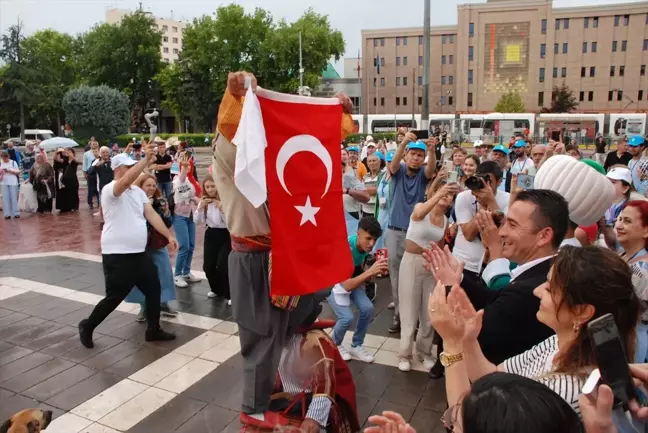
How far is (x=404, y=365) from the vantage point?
4238mm

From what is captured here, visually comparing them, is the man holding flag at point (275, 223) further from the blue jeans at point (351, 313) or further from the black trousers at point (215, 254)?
the black trousers at point (215, 254)

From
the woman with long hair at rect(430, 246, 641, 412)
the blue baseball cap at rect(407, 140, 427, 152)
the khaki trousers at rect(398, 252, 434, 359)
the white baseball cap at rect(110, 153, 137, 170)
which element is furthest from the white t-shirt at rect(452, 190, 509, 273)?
the white baseball cap at rect(110, 153, 137, 170)

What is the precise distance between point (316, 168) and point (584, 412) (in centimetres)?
153

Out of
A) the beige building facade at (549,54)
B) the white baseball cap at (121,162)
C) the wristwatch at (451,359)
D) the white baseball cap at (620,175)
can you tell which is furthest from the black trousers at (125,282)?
the beige building facade at (549,54)

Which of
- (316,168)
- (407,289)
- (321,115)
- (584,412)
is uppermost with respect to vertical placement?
(321,115)

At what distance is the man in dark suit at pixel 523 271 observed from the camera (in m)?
2.07

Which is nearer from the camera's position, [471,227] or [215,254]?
[471,227]

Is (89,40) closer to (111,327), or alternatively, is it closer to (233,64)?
(233,64)

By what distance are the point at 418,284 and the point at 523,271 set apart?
83.9 inches

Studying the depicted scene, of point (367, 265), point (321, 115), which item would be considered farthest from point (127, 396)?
point (321, 115)

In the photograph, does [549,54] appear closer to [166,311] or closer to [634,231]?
[166,311]

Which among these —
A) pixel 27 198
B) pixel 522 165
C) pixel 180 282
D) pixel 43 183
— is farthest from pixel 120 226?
pixel 27 198

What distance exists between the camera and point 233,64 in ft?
161

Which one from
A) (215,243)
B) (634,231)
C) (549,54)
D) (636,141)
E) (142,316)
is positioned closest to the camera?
(634,231)
